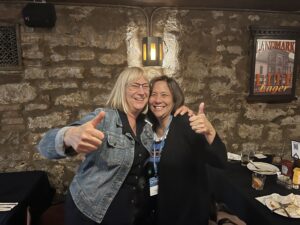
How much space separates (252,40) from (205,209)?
1.95m

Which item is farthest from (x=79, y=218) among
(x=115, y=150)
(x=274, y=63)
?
(x=274, y=63)

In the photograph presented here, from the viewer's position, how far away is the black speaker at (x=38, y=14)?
2.24m

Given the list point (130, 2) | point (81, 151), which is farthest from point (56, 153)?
point (130, 2)

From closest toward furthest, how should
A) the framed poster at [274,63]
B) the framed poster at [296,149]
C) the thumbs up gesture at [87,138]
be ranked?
the thumbs up gesture at [87,138], the framed poster at [296,149], the framed poster at [274,63]

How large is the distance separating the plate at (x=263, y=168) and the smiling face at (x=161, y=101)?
84cm

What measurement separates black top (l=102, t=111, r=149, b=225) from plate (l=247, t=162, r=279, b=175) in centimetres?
96

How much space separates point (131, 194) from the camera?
1.44 metres

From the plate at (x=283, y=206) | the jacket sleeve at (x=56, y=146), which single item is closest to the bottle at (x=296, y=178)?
the plate at (x=283, y=206)

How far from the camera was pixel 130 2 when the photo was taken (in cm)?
241

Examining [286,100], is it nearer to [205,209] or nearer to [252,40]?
[252,40]

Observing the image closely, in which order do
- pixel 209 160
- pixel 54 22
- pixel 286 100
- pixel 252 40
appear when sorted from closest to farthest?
pixel 209 160 → pixel 54 22 → pixel 252 40 → pixel 286 100

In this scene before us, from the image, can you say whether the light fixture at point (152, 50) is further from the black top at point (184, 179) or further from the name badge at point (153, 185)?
the name badge at point (153, 185)

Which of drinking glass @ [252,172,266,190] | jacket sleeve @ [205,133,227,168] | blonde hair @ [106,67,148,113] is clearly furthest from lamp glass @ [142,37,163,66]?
drinking glass @ [252,172,266,190]

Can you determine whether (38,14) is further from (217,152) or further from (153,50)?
(217,152)
